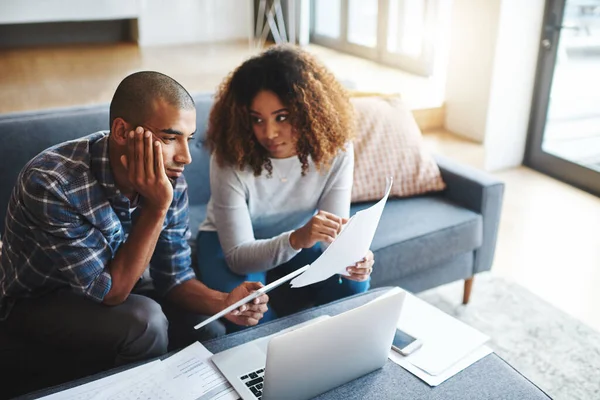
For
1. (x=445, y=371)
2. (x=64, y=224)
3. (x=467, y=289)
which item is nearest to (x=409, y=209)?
(x=467, y=289)

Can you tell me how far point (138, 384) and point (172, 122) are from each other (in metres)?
0.54

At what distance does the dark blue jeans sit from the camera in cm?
170

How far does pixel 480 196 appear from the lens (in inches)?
84.8

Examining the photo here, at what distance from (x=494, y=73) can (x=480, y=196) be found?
1.45 m

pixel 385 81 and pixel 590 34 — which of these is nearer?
pixel 590 34

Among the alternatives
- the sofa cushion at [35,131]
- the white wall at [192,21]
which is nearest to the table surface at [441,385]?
the sofa cushion at [35,131]

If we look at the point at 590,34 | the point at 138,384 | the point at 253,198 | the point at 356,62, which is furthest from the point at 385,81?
the point at 138,384

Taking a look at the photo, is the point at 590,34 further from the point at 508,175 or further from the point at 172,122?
the point at 172,122

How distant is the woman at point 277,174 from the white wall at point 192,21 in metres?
3.82

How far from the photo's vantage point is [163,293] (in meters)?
1.56

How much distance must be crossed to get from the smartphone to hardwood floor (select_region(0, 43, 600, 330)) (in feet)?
3.30

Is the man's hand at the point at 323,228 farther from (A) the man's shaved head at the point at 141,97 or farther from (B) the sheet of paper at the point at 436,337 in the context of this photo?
(A) the man's shaved head at the point at 141,97

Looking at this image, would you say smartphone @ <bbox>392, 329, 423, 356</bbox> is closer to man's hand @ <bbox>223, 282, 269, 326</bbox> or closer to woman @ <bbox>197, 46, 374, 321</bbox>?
woman @ <bbox>197, 46, 374, 321</bbox>

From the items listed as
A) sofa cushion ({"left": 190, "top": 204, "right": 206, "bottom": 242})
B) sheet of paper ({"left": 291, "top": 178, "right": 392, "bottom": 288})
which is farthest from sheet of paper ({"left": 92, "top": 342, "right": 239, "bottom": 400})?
sofa cushion ({"left": 190, "top": 204, "right": 206, "bottom": 242})
